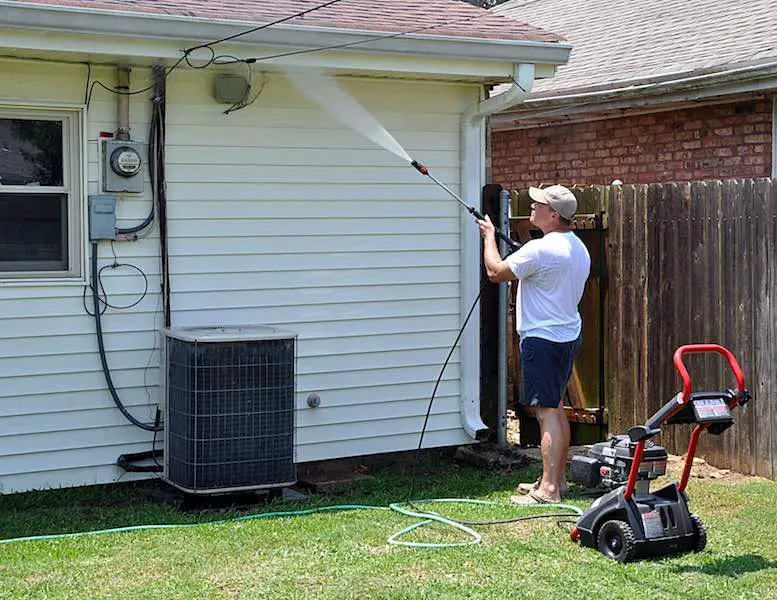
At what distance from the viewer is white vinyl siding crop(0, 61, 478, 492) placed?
7711mm

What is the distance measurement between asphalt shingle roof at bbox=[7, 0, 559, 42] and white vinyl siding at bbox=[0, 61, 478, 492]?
50 centimetres

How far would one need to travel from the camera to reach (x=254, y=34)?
24.7 ft

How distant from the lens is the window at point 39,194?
762 cm

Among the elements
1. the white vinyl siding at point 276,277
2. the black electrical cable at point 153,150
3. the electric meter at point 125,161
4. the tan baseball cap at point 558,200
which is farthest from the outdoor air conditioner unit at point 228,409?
the tan baseball cap at point 558,200

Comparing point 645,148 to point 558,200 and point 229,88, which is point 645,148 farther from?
point 229,88

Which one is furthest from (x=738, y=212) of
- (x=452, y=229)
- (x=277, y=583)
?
(x=277, y=583)

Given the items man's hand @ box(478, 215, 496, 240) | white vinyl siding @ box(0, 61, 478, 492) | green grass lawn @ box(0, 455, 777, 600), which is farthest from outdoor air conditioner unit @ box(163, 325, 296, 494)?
man's hand @ box(478, 215, 496, 240)

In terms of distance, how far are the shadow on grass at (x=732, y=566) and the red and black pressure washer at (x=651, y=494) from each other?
0.44 ft

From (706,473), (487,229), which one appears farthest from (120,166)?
(706,473)

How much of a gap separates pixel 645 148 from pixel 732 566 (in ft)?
19.9

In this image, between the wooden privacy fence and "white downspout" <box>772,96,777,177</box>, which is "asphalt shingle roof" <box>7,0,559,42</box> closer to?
the wooden privacy fence

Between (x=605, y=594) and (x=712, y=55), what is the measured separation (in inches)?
257

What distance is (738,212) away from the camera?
8.33 meters

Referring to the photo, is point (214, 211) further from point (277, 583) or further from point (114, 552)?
point (277, 583)
